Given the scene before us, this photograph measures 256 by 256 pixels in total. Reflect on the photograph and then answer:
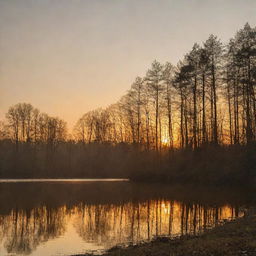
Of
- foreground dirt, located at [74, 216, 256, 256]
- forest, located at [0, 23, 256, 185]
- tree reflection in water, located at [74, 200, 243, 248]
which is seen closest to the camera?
foreground dirt, located at [74, 216, 256, 256]

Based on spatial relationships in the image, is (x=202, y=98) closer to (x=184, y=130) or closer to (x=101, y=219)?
(x=184, y=130)

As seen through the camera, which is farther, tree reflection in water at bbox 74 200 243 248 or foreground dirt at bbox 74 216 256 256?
tree reflection in water at bbox 74 200 243 248

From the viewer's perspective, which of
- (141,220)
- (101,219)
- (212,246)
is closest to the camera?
(212,246)

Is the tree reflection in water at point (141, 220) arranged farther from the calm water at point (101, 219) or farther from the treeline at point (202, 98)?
the treeline at point (202, 98)

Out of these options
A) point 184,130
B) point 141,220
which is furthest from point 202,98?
point 141,220

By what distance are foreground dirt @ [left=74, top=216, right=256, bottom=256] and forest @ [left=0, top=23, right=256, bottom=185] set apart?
26.7m

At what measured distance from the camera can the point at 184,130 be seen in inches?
2388

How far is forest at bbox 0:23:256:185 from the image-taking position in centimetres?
4516

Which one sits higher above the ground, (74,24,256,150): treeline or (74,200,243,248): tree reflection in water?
(74,24,256,150): treeline

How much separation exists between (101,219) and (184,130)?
3710 centimetres

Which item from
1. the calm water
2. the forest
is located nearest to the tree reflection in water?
the calm water

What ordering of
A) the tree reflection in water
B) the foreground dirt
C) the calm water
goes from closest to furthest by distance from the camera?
the foreground dirt
the calm water
the tree reflection in water

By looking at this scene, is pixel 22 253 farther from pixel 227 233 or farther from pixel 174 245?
pixel 227 233

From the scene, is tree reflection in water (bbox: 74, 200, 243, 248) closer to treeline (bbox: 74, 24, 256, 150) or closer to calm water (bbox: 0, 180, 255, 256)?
calm water (bbox: 0, 180, 255, 256)
